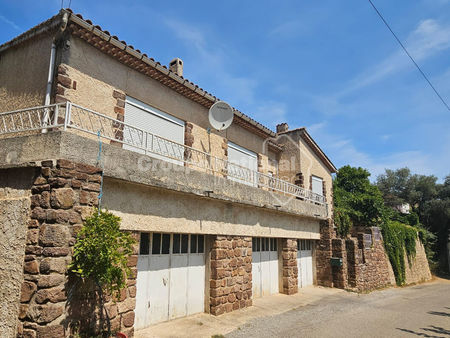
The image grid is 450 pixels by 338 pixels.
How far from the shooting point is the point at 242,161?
11062mm

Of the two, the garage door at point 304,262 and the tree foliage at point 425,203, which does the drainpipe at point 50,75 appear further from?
the tree foliage at point 425,203

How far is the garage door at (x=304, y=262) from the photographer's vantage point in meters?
12.0

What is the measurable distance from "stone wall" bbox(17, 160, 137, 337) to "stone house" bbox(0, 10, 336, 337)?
17 mm

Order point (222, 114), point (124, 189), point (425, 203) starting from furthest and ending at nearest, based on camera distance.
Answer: point (425, 203), point (222, 114), point (124, 189)

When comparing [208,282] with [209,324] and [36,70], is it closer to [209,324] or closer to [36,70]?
[209,324]

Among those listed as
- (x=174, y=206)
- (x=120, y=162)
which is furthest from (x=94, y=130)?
(x=174, y=206)

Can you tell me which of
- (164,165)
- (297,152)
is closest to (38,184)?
(164,165)

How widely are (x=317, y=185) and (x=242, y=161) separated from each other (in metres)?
5.75

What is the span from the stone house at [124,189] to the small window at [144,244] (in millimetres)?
23

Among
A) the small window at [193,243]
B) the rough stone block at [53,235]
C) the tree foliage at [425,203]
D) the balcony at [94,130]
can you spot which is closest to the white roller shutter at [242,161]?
the balcony at [94,130]

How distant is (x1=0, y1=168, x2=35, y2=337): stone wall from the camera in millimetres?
4270

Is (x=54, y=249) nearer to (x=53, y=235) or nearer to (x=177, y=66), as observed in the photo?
(x=53, y=235)

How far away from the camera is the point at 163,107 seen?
823 cm

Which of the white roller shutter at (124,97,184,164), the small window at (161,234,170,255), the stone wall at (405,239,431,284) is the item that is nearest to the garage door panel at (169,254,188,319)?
the small window at (161,234,170,255)
